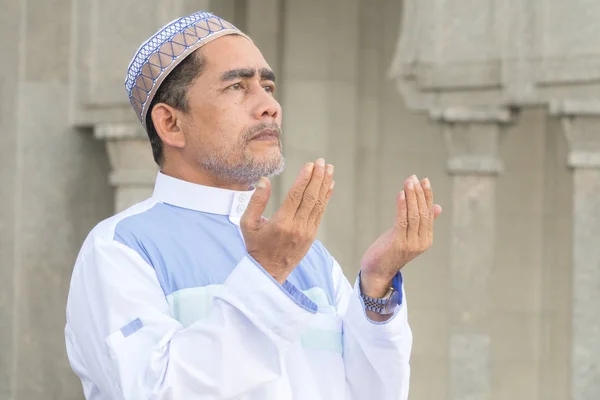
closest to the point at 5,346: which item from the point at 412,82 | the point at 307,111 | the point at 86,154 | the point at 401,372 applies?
the point at 86,154

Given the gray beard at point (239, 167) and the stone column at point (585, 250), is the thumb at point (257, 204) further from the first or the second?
the stone column at point (585, 250)

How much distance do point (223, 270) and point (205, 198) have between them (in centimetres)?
19

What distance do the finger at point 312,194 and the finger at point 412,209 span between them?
0.75 ft

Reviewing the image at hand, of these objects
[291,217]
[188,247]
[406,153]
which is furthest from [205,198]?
[406,153]

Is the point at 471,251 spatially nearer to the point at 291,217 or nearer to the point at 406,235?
the point at 406,235

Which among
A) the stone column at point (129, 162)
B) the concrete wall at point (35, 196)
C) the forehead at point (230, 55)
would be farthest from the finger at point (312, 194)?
the concrete wall at point (35, 196)

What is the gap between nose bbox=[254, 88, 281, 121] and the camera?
2367 millimetres

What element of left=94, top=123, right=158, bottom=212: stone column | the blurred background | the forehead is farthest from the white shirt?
left=94, top=123, right=158, bottom=212: stone column

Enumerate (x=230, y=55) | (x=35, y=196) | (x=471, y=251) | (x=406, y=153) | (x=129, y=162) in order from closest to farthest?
1. (x=230, y=55)
2. (x=471, y=251)
3. (x=129, y=162)
4. (x=35, y=196)
5. (x=406, y=153)

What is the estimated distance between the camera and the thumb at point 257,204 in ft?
6.47

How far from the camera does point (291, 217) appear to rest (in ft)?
6.52

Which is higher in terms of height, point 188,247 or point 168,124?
point 168,124

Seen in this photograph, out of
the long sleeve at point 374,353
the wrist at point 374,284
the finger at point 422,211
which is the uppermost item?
the finger at point 422,211

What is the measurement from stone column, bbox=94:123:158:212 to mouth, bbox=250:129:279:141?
157 inches
